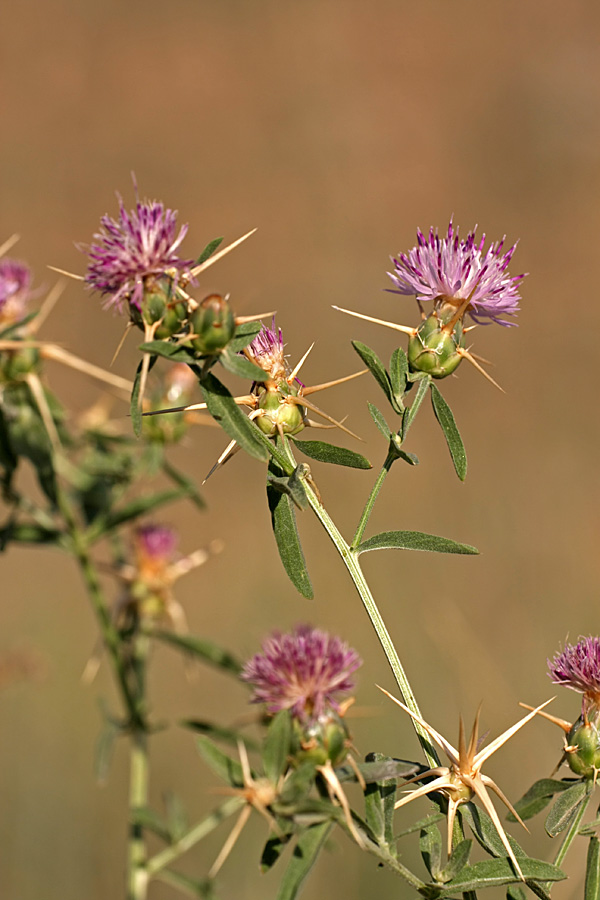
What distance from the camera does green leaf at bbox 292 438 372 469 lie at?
4.67ft

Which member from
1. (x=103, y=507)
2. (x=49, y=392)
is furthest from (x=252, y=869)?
(x=49, y=392)

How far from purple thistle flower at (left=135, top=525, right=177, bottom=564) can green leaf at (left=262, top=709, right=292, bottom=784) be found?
1.43m

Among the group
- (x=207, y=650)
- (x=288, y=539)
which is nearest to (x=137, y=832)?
(x=207, y=650)

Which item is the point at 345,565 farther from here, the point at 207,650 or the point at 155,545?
the point at 155,545

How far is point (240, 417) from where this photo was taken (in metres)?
1.33

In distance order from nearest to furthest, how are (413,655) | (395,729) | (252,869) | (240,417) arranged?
(240,417) < (252,869) < (395,729) < (413,655)

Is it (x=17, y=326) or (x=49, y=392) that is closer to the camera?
(x=17, y=326)

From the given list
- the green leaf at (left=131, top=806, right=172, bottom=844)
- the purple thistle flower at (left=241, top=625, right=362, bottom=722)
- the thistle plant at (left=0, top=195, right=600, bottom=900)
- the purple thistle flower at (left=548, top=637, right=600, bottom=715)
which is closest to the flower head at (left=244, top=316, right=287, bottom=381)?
the thistle plant at (left=0, top=195, right=600, bottom=900)

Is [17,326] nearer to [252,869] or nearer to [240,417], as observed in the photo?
[240,417]

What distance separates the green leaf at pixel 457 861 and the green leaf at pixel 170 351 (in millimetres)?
806

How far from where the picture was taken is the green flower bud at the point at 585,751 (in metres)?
1.39

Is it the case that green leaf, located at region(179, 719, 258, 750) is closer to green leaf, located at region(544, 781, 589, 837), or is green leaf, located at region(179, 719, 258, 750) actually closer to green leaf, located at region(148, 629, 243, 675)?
green leaf, located at region(148, 629, 243, 675)

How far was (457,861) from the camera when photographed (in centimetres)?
127

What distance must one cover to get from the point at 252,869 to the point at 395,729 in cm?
106
